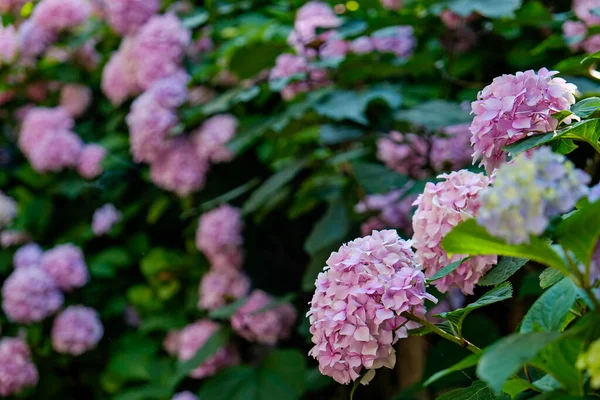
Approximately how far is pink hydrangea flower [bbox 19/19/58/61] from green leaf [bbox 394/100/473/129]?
159 centimetres

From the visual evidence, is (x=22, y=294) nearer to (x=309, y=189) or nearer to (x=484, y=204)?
(x=309, y=189)

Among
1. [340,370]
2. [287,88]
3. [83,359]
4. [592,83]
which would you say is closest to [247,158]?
[287,88]

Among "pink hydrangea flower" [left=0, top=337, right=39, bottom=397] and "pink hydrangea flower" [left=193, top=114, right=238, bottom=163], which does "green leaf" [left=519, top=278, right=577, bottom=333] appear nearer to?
"pink hydrangea flower" [left=193, top=114, right=238, bottom=163]

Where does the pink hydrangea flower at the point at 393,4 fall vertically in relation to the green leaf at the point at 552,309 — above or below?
below

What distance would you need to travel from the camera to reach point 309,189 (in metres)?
2.00

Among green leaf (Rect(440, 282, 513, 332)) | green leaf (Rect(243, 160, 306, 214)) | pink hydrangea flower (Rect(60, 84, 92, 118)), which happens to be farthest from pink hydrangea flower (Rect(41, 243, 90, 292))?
green leaf (Rect(440, 282, 513, 332))

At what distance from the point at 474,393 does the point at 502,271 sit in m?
0.12

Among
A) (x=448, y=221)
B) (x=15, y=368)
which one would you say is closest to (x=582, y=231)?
(x=448, y=221)

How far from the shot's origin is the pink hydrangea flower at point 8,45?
2746 millimetres

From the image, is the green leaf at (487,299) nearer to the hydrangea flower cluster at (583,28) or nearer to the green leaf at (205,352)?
the hydrangea flower cluster at (583,28)

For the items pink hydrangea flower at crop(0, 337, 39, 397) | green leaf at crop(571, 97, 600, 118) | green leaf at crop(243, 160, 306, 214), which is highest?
green leaf at crop(571, 97, 600, 118)

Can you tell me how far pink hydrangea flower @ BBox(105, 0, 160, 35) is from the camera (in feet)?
7.94

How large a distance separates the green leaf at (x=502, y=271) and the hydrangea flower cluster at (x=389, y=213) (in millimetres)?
929

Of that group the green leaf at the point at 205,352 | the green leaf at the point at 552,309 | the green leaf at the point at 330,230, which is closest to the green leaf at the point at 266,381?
the green leaf at the point at 205,352
